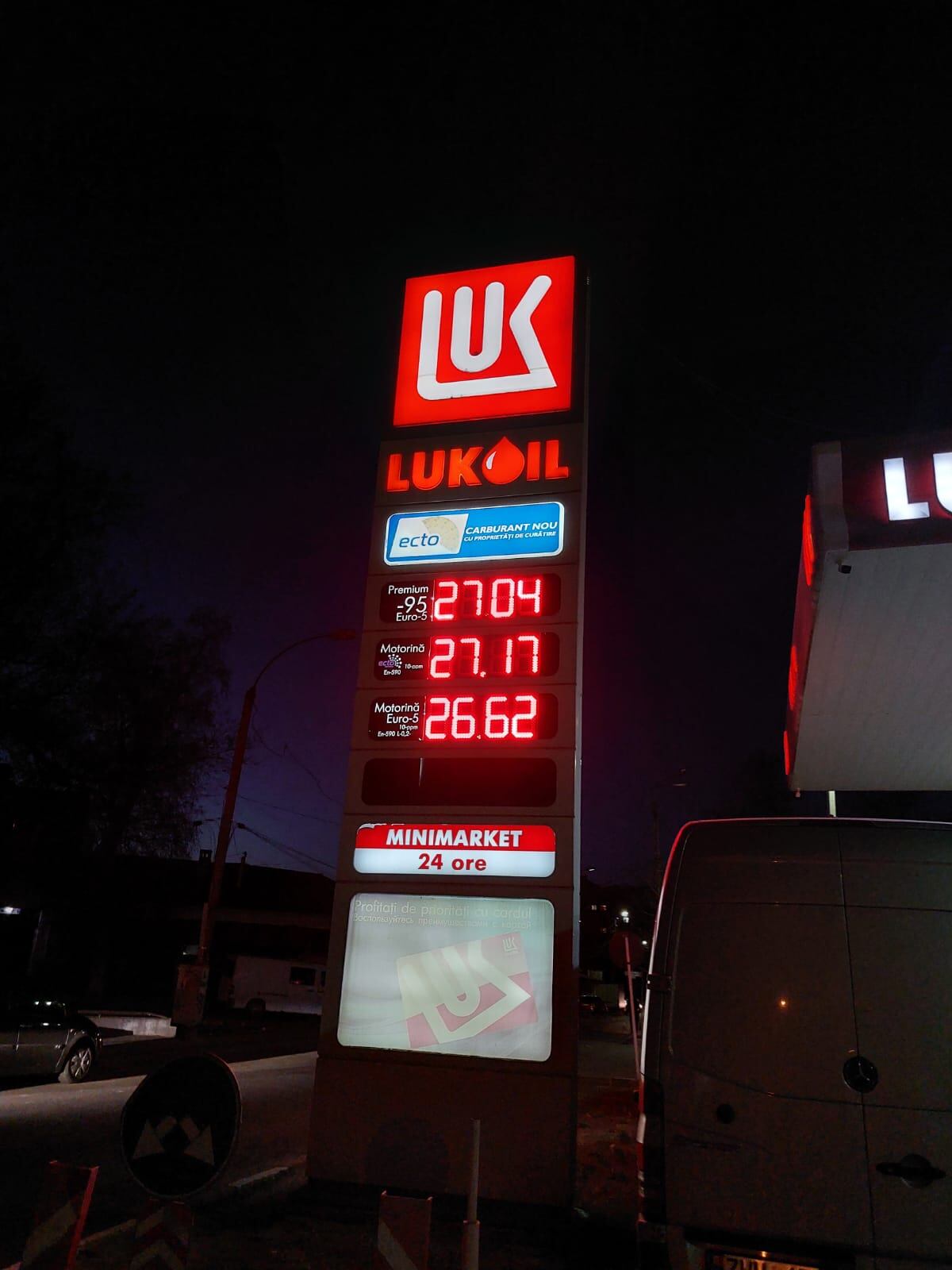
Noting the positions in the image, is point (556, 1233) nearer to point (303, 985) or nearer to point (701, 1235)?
point (701, 1235)

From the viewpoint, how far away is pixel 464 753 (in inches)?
316

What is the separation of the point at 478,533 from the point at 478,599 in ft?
2.76

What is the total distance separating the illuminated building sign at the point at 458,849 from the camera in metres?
7.71

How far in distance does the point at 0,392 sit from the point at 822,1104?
64.1 feet

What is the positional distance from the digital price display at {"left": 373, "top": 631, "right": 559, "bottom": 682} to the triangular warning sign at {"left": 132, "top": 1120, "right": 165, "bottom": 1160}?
15.2ft

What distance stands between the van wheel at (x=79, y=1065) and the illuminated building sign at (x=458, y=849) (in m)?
8.63

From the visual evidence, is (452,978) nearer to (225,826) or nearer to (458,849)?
(458,849)

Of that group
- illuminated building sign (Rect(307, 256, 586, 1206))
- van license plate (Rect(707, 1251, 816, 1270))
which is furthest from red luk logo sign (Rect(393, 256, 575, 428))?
van license plate (Rect(707, 1251, 816, 1270))

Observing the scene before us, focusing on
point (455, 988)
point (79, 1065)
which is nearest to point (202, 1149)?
point (455, 988)

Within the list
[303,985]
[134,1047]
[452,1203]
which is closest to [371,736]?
[452,1203]

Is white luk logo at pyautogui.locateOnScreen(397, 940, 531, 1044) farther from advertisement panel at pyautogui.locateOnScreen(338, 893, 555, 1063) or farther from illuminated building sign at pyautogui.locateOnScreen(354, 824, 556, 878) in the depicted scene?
illuminated building sign at pyautogui.locateOnScreen(354, 824, 556, 878)

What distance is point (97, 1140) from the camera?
29.8ft

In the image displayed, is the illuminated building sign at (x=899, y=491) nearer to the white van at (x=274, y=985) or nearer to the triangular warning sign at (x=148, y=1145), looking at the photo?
the triangular warning sign at (x=148, y=1145)

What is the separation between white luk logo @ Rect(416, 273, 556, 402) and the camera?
1009 cm
